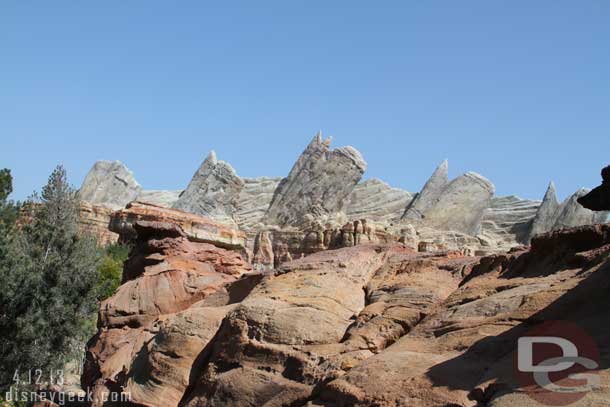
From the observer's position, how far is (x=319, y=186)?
5134 centimetres

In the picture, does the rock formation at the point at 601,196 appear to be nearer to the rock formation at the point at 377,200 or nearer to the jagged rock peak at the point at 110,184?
the rock formation at the point at 377,200

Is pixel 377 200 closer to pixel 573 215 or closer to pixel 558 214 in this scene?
pixel 558 214

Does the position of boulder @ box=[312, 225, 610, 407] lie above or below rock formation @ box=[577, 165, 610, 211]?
below

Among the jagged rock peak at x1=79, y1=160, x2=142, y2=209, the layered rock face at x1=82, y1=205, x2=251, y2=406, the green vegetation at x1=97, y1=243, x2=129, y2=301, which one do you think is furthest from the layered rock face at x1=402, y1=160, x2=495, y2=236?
the layered rock face at x1=82, y1=205, x2=251, y2=406

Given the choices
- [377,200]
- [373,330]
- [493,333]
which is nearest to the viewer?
[493,333]

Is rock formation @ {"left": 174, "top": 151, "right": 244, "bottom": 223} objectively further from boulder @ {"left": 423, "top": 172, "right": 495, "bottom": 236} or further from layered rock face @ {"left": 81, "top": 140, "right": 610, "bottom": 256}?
boulder @ {"left": 423, "top": 172, "right": 495, "bottom": 236}

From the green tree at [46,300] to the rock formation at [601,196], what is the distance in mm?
15076

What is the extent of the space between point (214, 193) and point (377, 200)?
1265 cm

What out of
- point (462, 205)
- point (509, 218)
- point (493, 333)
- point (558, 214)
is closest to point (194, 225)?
point (493, 333)

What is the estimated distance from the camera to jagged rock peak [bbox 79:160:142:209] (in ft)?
199

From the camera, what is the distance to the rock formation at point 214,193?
5022 cm

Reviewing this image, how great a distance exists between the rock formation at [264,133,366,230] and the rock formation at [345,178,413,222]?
494 cm
